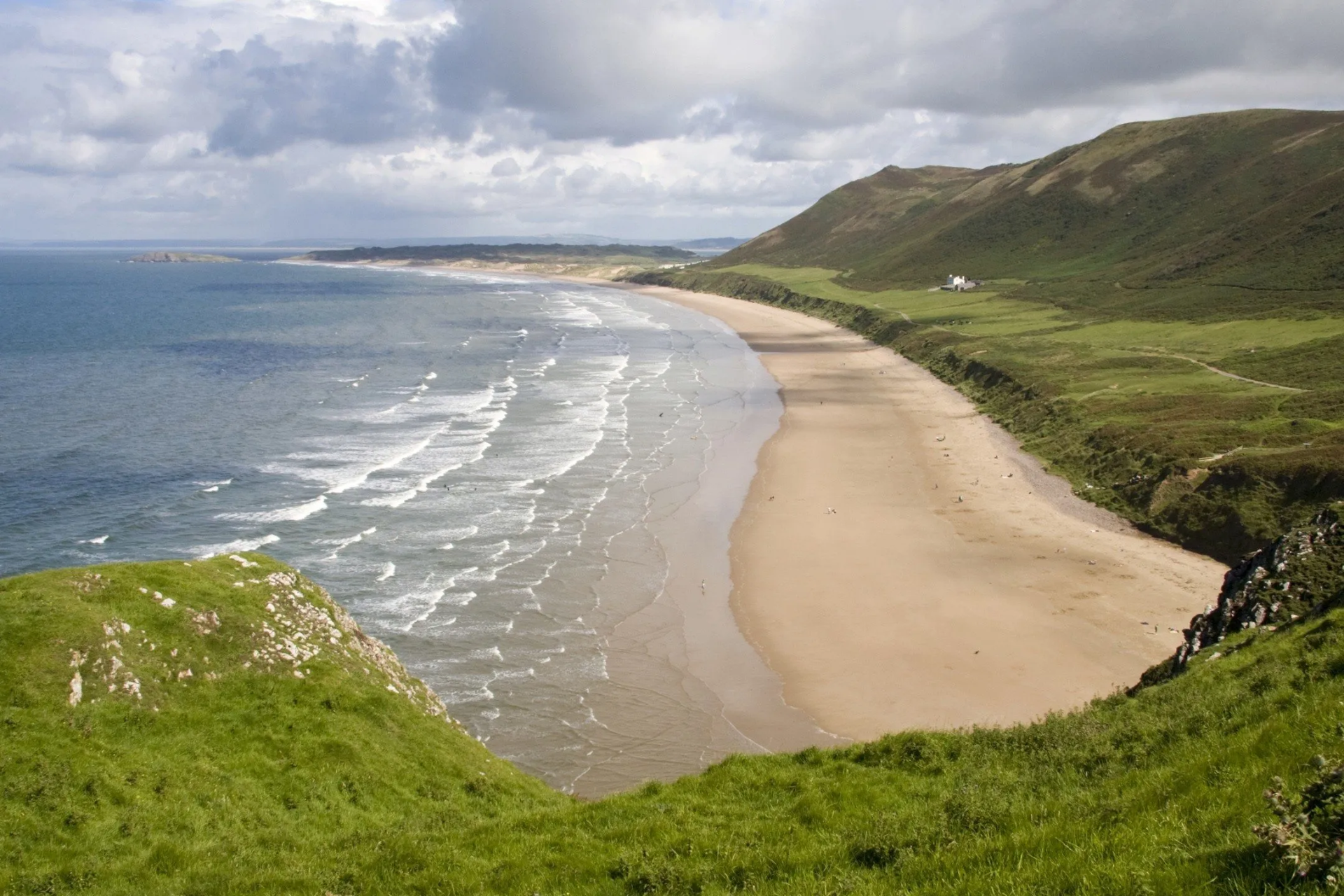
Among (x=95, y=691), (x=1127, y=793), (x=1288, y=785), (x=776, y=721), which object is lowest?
(x=776, y=721)

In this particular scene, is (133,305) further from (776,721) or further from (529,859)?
(529,859)

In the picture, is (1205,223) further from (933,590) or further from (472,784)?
(472,784)

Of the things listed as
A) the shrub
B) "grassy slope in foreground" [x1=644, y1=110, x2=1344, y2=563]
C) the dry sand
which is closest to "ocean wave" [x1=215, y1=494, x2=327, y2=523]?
the dry sand

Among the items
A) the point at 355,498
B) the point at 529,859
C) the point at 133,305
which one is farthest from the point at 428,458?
the point at 133,305

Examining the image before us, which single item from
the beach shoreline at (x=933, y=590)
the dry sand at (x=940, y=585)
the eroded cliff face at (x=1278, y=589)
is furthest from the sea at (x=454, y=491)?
the eroded cliff face at (x=1278, y=589)

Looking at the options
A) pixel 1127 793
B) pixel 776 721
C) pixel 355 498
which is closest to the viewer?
pixel 1127 793
